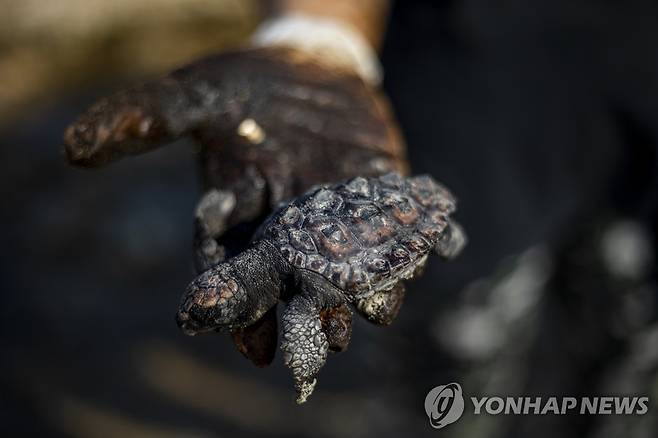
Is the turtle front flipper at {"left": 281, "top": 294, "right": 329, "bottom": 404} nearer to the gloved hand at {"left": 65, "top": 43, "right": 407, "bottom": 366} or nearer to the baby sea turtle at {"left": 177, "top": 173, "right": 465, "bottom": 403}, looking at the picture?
the baby sea turtle at {"left": 177, "top": 173, "right": 465, "bottom": 403}

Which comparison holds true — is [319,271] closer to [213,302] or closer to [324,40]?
[213,302]

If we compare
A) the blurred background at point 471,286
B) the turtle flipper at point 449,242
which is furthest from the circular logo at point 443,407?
the turtle flipper at point 449,242

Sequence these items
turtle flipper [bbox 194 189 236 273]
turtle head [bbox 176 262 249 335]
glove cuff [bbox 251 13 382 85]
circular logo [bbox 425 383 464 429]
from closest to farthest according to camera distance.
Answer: turtle head [bbox 176 262 249 335], turtle flipper [bbox 194 189 236 273], glove cuff [bbox 251 13 382 85], circular logo [bbox 425 383 464 429]

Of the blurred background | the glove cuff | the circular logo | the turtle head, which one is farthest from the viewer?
the blurred background

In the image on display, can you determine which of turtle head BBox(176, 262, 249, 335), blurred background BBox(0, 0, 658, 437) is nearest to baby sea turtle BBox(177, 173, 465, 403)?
turtle head BBox(176, 262, 249, 335)

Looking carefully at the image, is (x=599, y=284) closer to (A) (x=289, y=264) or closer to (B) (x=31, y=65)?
(A) (x=289, y=264)

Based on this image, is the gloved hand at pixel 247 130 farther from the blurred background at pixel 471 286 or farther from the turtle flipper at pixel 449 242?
the blurred background at pixel 471 286

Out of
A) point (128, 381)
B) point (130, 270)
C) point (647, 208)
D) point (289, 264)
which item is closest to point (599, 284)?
point (647, 208)
